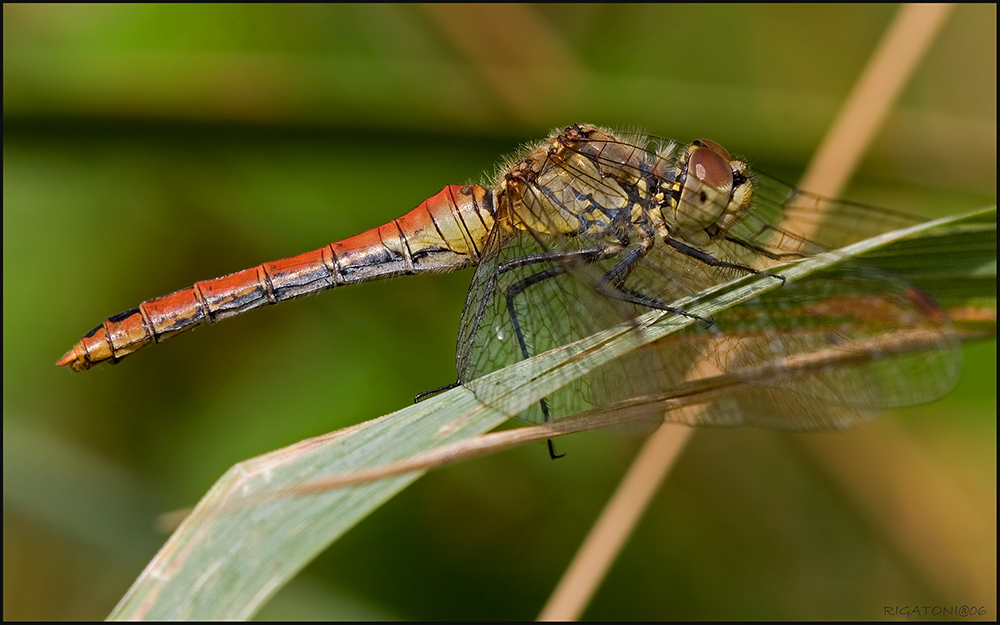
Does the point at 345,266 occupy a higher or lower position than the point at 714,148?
lower

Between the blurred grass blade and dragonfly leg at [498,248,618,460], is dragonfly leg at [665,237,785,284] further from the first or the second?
the blurred grass blade

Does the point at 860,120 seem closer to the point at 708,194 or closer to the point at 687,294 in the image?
the point at 708,194

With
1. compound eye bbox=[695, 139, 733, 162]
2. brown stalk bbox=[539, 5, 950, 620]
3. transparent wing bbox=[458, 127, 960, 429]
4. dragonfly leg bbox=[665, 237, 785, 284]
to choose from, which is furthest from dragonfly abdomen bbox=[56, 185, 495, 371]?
brown stalk bbox=[539, 5, 950, 620]

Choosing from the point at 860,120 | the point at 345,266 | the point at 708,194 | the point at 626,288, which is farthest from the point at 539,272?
the point at 860,120

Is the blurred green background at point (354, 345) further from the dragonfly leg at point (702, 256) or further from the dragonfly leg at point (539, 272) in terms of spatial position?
the dragonfly leg at point (702, 256)

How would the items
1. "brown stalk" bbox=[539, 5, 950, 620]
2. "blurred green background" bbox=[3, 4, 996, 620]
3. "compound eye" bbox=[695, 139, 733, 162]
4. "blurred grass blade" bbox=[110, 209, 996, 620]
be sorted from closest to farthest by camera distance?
1. "blurred grass blade" bbox=[110, 209, 996, 620]
2. "brown stalk" bbox=[539, 5, 950, 620]
3. "compound eye" bbox=[695, 139, 733, 162]
4. "blurred green background" bbox=[3, 4, 996, 620]

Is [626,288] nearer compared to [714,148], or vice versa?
[626,288]

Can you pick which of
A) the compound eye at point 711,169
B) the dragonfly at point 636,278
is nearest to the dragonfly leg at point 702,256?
the dragonfly at point 636,278
